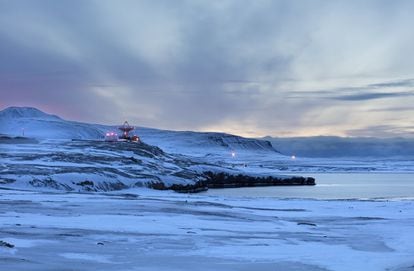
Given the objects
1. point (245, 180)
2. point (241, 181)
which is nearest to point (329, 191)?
point (241, 181)

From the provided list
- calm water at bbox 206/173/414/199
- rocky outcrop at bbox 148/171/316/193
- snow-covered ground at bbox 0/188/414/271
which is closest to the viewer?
snow-covered ground at bbox 0/188/414/271

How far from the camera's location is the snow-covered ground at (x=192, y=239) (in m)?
14.2

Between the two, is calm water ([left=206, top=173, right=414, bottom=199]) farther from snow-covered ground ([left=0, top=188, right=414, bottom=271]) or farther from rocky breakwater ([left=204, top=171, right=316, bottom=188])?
snow-covered ground ([left=0, top=188, right=414, bottom=271])

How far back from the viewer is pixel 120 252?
1545 cm

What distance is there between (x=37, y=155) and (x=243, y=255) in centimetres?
6576

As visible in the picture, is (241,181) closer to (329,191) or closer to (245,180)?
(245,180)

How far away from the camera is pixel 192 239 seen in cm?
1850

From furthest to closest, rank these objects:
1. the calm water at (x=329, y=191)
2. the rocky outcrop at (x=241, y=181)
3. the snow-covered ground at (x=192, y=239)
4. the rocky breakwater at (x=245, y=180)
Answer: the rocky breakwater at (x=245, y=180)
the rocky outcrop at (x=241, y=181)
the calm water at (x=329, y=191)
the snow-covered ground at (x=192, y=239)

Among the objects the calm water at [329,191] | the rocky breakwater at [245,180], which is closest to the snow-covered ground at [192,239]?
the calm water at [329,191]

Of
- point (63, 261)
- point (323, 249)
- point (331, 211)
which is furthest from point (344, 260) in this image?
point (331, 211)

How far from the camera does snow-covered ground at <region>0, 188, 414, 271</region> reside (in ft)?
46.7

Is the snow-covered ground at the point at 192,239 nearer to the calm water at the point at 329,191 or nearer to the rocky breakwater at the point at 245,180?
the calm water at the point at 329,191

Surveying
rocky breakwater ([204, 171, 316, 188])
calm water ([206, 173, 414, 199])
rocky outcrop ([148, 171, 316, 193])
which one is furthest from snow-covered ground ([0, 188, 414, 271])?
rocky breakwater ([204, 171, 316, 188])

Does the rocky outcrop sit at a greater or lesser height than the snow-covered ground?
greater
